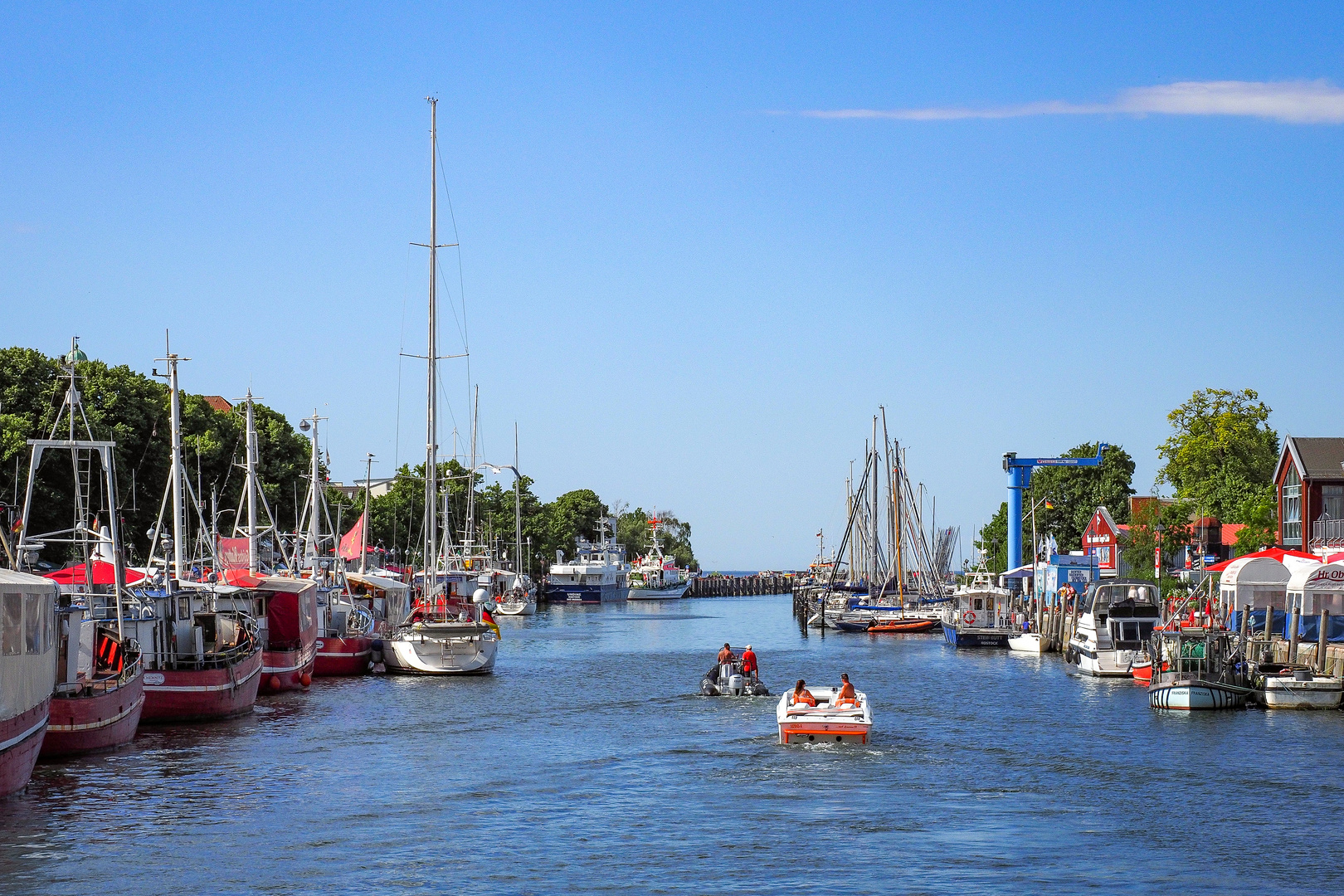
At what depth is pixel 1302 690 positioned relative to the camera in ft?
160

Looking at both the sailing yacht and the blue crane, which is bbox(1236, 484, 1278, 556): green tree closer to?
the blue crane

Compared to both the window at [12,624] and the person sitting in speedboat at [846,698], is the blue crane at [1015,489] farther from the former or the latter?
the window at [12,624]

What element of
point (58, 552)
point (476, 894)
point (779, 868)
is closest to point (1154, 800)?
point (779, 868)

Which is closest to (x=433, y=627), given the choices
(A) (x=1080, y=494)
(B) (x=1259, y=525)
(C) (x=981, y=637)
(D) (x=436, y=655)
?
(D) (x=436, y=655)

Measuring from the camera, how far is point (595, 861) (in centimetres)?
2822

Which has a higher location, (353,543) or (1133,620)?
(353,543)

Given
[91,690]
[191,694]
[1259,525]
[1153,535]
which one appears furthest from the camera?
[1153,535]

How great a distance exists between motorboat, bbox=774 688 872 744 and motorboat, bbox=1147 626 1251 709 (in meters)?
13.9

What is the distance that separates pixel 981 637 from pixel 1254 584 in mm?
32240

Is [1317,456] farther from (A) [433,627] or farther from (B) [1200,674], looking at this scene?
(A) [433,627]

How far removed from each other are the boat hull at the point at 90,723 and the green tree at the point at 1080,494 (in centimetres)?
11174

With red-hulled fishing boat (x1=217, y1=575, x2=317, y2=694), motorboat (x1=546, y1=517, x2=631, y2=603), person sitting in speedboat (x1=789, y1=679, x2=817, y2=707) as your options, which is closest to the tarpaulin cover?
person sitting in speedboat (x1=789, y1=679, x2=817, y2=707)

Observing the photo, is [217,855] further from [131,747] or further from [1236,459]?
[1236,459]

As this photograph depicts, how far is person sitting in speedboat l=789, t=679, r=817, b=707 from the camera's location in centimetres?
4259
